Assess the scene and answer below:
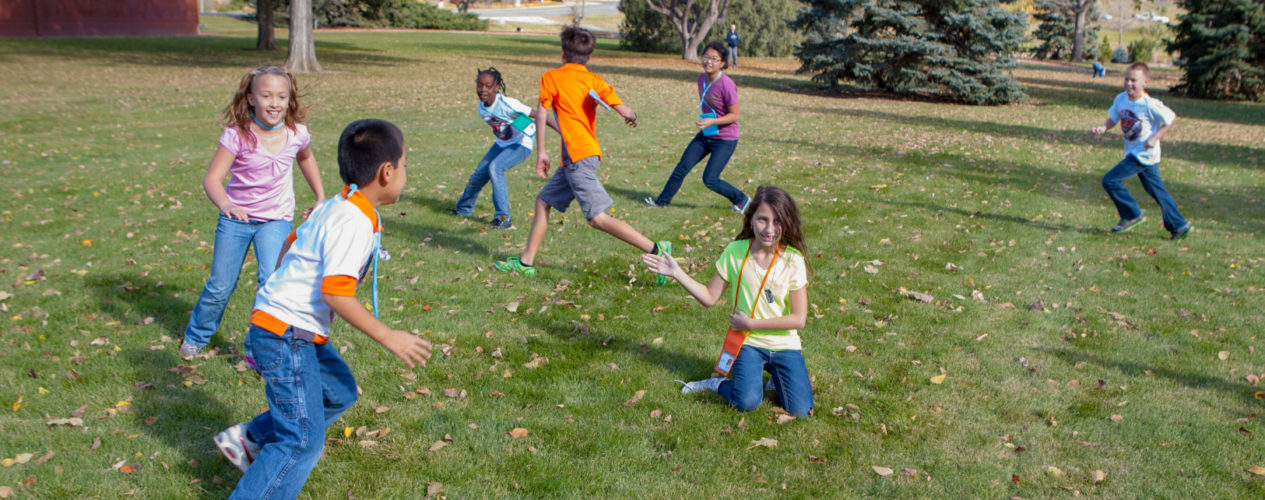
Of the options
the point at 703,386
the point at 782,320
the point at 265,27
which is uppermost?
the point at 265,27

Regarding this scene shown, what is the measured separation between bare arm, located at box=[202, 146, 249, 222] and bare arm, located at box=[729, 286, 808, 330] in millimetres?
2791

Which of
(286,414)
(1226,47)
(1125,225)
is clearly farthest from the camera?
(1226,47)

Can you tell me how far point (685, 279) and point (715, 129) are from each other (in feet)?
17.6

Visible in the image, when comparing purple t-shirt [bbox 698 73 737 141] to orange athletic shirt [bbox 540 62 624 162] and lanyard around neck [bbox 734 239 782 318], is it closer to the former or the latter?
orange athletic shirt [bbox 540 62 624 162]

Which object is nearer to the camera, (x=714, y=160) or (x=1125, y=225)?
(x=1125, y=225)

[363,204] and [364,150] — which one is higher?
[364,150]

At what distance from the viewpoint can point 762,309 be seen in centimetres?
468

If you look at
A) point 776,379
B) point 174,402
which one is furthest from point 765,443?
point 174,402

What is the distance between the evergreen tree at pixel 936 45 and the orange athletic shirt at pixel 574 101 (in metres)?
20.1

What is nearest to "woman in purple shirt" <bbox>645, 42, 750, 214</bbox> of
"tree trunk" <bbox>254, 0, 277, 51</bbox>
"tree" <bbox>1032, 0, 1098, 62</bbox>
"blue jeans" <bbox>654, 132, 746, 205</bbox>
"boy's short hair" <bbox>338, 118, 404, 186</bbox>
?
"blue jeans" <bbox>654, 132, 746, 205</bbox>

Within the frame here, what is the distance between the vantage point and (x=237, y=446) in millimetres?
3633

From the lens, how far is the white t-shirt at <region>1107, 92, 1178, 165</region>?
8.62 meters

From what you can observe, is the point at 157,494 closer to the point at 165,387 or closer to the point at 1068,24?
the point at 165,387

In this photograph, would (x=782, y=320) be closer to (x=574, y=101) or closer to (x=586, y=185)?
(x=586, y=185)
